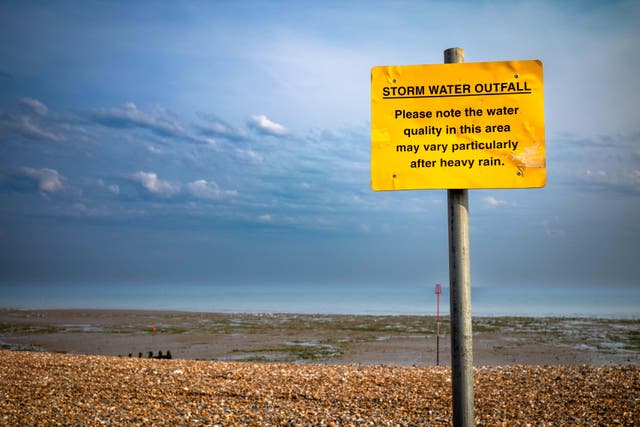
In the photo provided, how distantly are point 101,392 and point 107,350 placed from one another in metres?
15.8

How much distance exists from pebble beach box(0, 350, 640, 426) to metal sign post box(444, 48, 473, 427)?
345cm

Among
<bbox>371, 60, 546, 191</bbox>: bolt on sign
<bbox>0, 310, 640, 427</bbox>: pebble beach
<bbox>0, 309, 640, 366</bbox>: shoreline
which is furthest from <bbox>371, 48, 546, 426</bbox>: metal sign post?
<bbox>0, 309, 640, 366</bbox>: shoreline

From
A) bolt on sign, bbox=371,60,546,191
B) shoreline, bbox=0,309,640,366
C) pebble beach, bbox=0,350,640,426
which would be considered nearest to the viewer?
bolt on sign, bbox=371,60,546,191

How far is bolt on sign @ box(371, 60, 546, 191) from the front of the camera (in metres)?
3.80

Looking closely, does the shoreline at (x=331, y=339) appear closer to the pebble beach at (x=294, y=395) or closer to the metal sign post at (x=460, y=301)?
the pebble beach at (x=294, y=395)

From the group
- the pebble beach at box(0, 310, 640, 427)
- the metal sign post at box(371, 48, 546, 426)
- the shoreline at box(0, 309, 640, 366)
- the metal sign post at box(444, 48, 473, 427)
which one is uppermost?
the metal sign post at box(371, 48, 546, 426)

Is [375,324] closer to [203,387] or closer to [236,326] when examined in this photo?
[236,326]

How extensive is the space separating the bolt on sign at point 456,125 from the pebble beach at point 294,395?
450 cm

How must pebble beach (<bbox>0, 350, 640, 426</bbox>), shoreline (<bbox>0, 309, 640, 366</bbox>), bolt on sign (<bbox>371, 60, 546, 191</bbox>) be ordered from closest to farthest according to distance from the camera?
bolt on sign (<bbox>371, 60, 546, 191</bbox>), pebble beach (<bbox>0, 350, 640, 426</bbox>), shoreline (<bbox>0, 309, 640, 366</bbox>)

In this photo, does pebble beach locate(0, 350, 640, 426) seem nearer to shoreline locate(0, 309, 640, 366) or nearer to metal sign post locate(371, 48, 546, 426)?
metal sign post locate(371, 48, 546, 426)

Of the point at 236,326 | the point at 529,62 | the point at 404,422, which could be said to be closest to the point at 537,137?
the point at 529,62

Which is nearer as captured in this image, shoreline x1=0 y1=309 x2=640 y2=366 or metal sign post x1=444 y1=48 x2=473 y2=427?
metal sign post x1=444 y1=48 x2=473 y2=427

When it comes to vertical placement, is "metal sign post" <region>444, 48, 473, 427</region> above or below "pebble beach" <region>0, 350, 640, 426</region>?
above

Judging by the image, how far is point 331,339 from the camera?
27391 millimetres
